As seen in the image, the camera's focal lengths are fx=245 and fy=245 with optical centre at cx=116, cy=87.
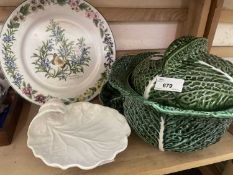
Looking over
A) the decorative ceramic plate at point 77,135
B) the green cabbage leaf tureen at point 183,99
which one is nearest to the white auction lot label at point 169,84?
the green cabbage leaf tureen at point 183,99

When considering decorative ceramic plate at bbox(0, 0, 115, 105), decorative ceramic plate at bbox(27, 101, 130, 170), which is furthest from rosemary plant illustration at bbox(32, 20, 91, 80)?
decorative ceramic plate at bbox(27, 101, 130, 170)

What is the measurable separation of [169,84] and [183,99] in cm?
4

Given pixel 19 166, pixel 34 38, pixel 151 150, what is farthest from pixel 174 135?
pixel 34 38

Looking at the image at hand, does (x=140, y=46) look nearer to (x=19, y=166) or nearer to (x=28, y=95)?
(x=28, y=95)

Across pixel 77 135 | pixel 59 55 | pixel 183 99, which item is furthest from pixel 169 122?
pixel 59 55

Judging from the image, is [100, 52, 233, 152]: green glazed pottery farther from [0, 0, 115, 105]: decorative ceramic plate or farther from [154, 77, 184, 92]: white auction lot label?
[0, 0, 115, 105]: decorative ceramic plate

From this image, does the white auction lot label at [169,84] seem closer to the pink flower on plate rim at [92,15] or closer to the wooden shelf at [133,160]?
the wooden shelf at [133,160]

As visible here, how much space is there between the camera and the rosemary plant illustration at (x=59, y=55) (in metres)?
0.63

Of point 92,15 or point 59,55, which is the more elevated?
point 92,15

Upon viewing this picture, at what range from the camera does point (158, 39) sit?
0.80 metres

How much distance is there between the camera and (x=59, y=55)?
0.65 m

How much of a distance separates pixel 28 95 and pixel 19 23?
7.1 inches

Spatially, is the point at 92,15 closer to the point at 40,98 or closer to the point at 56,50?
the point at 56,50

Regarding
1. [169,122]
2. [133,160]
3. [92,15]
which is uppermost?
[92,15]
